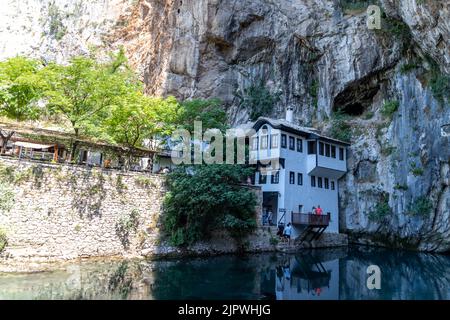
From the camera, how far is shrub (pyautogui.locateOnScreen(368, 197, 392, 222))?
25.7 m

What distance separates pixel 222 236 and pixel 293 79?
18.7 m

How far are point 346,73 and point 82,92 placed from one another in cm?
2112

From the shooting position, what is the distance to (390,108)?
1090 inches

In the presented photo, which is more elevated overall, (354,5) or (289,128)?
(354,5)

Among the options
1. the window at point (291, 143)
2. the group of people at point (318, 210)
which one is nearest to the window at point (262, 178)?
the window at point (291, 143)

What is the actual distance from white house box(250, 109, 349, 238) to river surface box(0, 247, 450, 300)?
16.9ft

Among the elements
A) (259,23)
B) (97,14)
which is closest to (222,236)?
(259,23)

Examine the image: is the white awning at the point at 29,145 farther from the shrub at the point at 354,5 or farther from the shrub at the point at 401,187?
the shrub at the point at 354,5

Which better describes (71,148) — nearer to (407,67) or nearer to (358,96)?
(358,96)

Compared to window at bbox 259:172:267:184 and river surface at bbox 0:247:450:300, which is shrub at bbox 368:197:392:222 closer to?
river surface at bbox 0:247:450:300

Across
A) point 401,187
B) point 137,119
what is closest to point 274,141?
point 401,187

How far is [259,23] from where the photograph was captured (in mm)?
35000
